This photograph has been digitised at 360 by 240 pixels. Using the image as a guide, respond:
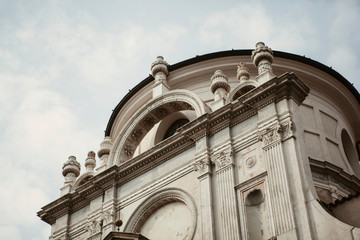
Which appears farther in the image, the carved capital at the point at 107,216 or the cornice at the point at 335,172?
the cornice at the point at 335,172

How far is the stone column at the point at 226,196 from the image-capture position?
1648 centimetres

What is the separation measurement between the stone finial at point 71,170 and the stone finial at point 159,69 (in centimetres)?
422

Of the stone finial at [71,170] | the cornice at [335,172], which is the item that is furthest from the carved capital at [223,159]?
the stone finial at [71,170]

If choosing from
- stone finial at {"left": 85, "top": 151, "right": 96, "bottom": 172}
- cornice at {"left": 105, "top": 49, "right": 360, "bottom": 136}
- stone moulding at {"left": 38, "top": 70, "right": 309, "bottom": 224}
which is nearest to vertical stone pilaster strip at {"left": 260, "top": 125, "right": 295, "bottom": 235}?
stone moulding at {"left": 38, "top": 70, "right": 309, "bottom": 224}

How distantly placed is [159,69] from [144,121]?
2830mm

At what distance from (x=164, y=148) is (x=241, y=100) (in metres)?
3.05

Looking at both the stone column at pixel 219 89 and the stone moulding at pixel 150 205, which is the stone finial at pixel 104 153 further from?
the stone column at pixel 219 89

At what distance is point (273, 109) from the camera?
17.9 metres

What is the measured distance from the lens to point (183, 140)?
19.8 m

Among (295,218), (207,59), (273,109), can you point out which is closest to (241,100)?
(273,109)

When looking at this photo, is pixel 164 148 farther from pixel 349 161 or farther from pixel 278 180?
pixel 349 161

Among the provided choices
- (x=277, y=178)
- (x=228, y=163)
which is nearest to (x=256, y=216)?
(x=277, y=178)

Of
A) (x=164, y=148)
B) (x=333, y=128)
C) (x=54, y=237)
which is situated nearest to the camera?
(x=164, y=148)

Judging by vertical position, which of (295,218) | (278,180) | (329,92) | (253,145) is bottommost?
(295,218)
